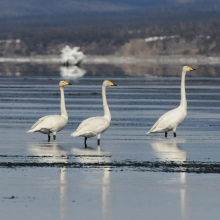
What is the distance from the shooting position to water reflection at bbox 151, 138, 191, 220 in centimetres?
809

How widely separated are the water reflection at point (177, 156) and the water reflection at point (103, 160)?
84 centimetres

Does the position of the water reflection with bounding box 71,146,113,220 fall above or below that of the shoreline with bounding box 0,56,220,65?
below

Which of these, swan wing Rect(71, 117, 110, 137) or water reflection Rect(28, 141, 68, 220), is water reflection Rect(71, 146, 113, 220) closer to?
water reflection Rect(28, 141, 68, 220)

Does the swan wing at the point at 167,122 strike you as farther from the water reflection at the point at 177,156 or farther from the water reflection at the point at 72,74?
the water reflection at the point at 72,74

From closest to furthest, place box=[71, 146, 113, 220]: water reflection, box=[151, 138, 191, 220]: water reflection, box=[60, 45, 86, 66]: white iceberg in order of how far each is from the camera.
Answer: box=[71, 146, 113, 220]: water reflection, box=[151, 138, 191, 220]: water reflection, box=[60, 45, 86, 66]: white iceberg

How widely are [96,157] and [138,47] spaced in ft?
458

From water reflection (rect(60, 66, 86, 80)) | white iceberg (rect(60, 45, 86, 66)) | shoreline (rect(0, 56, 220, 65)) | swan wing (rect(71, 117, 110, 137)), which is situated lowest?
swan wing (rect(71, 117, 110, 137))

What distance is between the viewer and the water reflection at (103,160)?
796 centimetres

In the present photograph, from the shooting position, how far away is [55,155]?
11.8 metres

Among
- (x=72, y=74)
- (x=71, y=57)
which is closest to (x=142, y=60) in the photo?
(x=71, y=57)

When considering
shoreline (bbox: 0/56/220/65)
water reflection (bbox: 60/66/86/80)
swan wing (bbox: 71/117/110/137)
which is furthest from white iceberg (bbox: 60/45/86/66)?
swan wing (bbox: 71/117/110/137)

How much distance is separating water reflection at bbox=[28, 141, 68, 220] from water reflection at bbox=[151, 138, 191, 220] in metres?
1.36

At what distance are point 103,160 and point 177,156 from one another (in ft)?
4.29

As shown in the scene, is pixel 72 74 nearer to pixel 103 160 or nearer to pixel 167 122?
pixel 167 122
